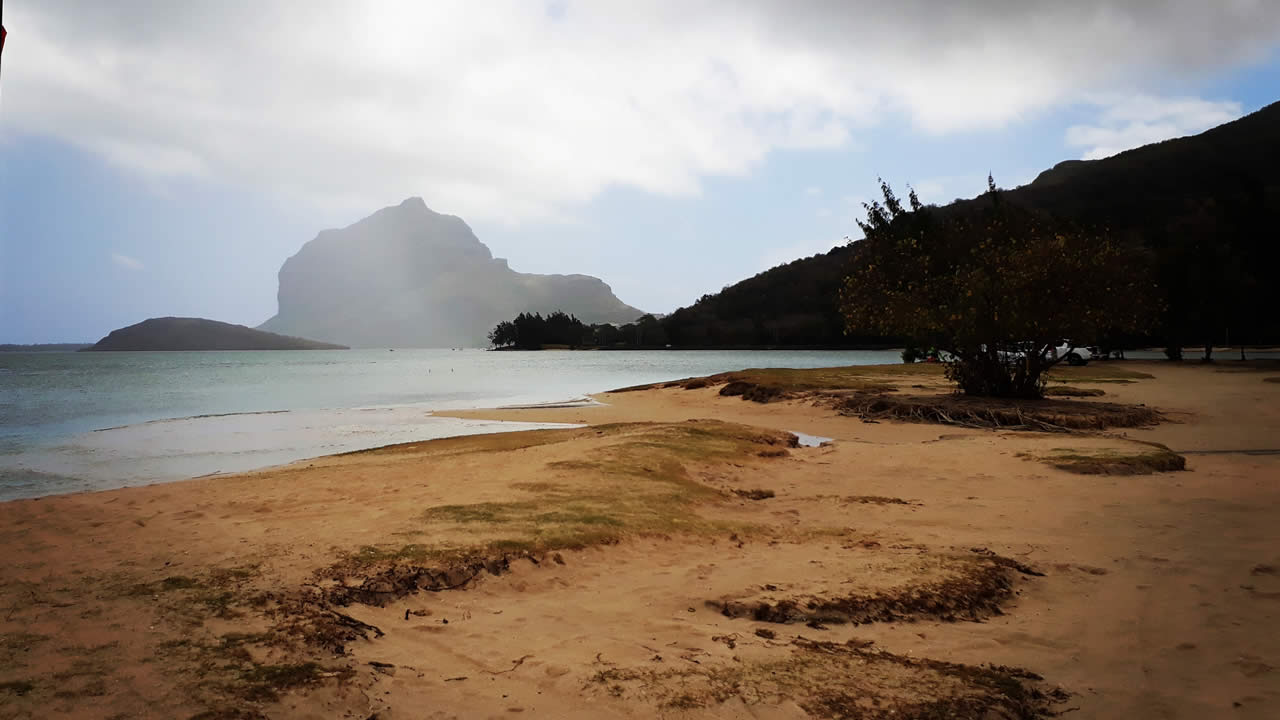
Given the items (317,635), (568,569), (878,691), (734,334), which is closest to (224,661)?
(317,635)

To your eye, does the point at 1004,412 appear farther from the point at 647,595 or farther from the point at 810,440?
the point at 647,595

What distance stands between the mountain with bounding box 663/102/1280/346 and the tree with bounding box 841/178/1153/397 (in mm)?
1585

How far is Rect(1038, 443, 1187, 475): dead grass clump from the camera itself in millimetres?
12086

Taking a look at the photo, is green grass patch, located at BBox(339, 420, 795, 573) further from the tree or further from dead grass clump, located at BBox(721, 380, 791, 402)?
dead grass clump, located at BBox(721, 380, 791, 402)

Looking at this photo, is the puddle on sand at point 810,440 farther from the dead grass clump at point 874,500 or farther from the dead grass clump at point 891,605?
the dead grass clump at point 891,605

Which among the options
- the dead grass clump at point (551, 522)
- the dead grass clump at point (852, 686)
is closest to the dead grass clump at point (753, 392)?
the dead grass clump at point (551, 522)

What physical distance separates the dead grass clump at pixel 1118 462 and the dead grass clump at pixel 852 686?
31.1 ft

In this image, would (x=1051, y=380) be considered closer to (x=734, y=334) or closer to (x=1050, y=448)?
(x=1050, y=448)

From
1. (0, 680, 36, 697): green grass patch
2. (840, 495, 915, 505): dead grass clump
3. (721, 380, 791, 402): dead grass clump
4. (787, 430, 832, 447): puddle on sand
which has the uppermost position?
(0, 680, 36, 697): green grass patch

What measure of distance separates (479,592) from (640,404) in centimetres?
2746

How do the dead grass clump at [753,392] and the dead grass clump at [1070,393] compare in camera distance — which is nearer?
the dead grass clump at [1070,393]

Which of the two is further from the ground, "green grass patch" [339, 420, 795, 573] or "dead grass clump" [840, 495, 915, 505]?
"green grass patch" [339, 420, 795, 573]

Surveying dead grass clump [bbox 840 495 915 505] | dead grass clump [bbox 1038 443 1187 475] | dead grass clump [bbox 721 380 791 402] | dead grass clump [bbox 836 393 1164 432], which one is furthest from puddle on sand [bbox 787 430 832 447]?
dead grass clump [bbox 721 380 791 402]

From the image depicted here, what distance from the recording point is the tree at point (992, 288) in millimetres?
21953
